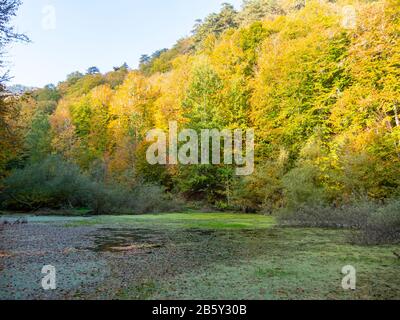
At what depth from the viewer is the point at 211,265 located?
7152 mm

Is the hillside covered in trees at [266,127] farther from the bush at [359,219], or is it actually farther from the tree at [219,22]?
the tree at [219,22]

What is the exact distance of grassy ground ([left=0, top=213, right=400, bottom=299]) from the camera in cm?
532

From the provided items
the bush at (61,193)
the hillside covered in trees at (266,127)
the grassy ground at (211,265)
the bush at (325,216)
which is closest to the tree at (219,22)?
the hillside covered in trees at (266,127)

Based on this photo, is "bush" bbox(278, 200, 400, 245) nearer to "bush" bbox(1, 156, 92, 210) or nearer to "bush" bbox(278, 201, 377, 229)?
"bush" bbox(278, 201, 377, 229)

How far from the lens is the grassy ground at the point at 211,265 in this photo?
5.32m

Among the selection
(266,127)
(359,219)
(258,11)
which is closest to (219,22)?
(258,11)

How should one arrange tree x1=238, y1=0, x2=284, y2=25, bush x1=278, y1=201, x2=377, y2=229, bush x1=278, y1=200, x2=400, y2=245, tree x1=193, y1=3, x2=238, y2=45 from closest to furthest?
1. bush x1=278, y1=200, x2=400, y2=245
2. bush x1=278, y1=201, x2=377, y2=229
3. tree x1=238, y1=0, x2=284, y2=25
4. tree x1=193, y1=3, x2=238, y2=45

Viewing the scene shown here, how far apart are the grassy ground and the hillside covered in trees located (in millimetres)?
3981

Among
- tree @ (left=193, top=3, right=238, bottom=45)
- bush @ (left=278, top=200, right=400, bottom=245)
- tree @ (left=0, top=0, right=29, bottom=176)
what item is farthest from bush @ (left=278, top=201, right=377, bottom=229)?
tree @ (left=193, top=3, right=238, bottom=45)

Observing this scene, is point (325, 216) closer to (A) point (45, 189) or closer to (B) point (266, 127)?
(B) point (266, 127)

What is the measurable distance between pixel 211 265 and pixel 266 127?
19.2 metres

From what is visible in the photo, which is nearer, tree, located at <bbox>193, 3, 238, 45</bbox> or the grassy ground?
the grassy ground
